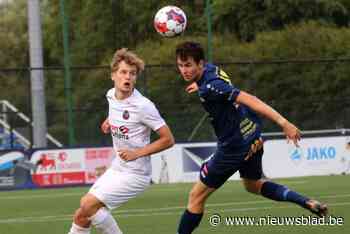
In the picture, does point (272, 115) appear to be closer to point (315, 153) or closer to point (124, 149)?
point (124, 149)

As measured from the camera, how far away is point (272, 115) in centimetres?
844

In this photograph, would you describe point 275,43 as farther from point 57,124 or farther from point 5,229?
point 5,229

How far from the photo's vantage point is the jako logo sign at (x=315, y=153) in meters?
22.2

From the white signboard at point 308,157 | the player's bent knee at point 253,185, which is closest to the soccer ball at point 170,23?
the white signboard at point 308,157

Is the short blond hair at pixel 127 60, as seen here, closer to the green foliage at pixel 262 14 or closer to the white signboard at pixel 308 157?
the white signboard at pixel 308 157

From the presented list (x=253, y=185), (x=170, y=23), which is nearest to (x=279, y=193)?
(x=253, y=185)

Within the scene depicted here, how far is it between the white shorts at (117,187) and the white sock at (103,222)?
83 millimetres

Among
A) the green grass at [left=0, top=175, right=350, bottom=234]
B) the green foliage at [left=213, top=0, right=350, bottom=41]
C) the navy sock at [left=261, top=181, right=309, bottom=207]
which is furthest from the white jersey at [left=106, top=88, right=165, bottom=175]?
→ the green foliage at [left=213, top=0, right=350, bottom=41]

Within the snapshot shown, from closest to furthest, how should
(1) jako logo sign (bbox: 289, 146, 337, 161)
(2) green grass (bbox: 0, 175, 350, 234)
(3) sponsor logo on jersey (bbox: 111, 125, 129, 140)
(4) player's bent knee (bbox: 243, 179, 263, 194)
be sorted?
(3) sponsor logo on jersey (bbox: 111, 125, 129, 140), (4) player's bent knee (bbox: 243, 179, 263, 194), (2) green grass (bbox: 0, 175, 350, 234), (1) jako logo sign (bbox: 289, 146, 337, 161)

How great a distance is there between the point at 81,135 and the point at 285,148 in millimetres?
5186

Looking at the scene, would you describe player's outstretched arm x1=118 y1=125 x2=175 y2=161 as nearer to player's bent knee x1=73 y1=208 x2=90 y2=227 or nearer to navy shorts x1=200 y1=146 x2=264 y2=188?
player's bent knee x1=73 y1=208 x2=90 y2=227

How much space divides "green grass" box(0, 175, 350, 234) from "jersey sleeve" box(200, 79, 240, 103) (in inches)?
103

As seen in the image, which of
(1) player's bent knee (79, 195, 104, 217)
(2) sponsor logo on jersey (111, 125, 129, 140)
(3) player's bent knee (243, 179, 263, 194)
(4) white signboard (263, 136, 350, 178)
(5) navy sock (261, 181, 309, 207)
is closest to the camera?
(1) player's bent knee (79, 195, 104, 217)

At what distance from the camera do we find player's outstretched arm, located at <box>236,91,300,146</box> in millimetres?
8367
